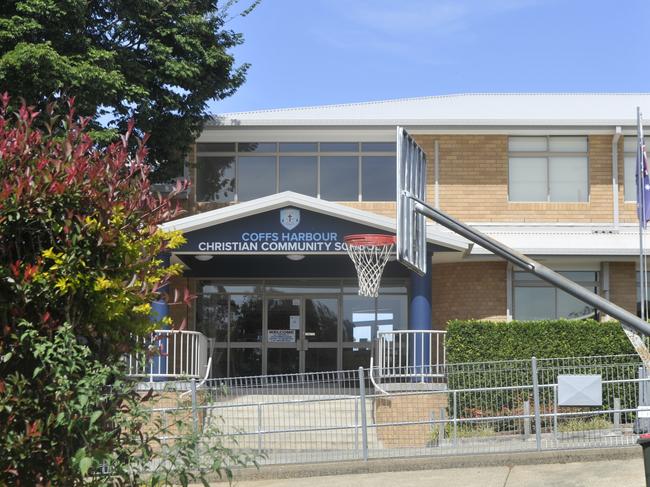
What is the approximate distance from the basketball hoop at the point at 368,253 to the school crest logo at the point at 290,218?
94cm

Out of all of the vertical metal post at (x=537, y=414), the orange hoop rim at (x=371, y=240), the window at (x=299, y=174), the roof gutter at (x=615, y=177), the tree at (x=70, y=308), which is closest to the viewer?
the tree at (x=70, y=308)

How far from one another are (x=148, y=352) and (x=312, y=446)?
7104 mm

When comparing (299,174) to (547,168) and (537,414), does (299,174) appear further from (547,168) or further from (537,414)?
(537,414)

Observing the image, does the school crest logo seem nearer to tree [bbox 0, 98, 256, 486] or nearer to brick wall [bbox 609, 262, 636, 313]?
brick wall [bbox 609, 262, 636, 313]

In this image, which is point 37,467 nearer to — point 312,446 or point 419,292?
point 312,446

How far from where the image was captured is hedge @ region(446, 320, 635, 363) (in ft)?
53.4

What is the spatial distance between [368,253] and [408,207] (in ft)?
32.8

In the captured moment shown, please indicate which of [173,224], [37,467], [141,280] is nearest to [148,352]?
[141,280]

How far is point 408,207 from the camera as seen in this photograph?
7.29 metres

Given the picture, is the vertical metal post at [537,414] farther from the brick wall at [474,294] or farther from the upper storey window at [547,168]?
the upper storey window at [547,168]

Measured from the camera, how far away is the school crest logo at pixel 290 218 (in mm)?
17609

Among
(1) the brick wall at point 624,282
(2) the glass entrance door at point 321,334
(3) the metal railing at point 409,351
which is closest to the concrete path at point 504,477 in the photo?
(3) the metal railing at point 409,351

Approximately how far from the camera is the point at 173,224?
56.2 feet

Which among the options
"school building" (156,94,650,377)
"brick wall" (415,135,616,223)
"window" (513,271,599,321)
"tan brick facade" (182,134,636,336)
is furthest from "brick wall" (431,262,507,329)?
"brick wall" (415,135,616,223)
